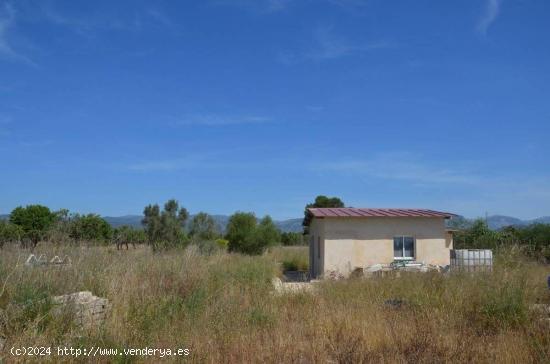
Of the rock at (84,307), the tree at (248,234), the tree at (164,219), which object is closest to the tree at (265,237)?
the tree at (248,234)

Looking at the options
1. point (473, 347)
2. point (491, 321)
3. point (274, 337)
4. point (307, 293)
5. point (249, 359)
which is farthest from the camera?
point (307, 293)

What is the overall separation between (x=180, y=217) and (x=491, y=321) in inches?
1440

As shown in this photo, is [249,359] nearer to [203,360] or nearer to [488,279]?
[203,360]

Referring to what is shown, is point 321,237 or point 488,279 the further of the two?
point 321,237

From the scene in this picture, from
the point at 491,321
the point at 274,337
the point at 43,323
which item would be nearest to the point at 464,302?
the point at 491,321

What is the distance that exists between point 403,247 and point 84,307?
15.8m

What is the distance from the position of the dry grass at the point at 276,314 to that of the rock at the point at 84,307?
186 millimetres

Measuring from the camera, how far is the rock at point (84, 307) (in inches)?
258

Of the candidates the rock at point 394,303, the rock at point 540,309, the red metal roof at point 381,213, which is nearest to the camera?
the rock at point 540,309

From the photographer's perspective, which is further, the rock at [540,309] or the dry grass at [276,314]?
the rock at [540,309]

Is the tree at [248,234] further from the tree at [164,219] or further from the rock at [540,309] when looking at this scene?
Answer: the rock at [540,309]

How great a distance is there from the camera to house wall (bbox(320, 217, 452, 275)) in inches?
778

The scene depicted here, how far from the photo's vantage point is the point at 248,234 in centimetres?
3409

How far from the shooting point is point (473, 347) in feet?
20.0
